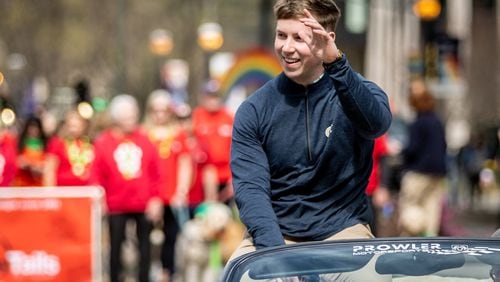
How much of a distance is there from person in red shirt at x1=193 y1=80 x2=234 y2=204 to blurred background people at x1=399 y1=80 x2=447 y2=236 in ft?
6.12

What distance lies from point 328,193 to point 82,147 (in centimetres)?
925

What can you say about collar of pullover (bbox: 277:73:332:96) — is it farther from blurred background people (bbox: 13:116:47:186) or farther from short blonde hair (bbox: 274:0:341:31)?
blurred background people (bbox: 13:116:47:186)

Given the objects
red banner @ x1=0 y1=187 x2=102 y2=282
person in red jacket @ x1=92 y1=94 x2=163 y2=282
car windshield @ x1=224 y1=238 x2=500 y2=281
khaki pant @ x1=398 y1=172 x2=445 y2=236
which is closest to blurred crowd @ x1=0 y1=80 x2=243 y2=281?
person in red jacket @ x1=92 y1=94 x2=163 y2=282

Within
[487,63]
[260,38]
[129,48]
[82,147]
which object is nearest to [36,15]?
[129,48]

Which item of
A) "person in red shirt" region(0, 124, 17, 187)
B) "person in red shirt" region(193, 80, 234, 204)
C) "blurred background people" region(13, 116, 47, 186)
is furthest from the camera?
"blurred background people" region(13, 116, 47, 186)

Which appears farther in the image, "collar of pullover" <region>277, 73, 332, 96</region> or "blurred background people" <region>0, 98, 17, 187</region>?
"blurred background people" <region>0, 98, 17, 187</region>

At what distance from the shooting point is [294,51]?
19.1 ft

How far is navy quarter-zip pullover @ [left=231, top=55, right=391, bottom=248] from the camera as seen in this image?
598cm

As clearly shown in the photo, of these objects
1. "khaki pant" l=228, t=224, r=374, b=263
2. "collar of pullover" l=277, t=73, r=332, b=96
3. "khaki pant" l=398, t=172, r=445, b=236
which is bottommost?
"khaki pant" l=398, t=172, r=445, b=236

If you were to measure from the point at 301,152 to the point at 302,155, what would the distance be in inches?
0.5

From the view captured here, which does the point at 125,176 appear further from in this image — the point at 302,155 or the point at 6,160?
the point at 302,155

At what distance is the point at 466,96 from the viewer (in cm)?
5019

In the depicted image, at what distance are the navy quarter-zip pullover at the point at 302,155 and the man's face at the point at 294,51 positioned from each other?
0.09 m

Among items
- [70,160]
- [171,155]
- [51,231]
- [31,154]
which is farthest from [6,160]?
[31,154]
